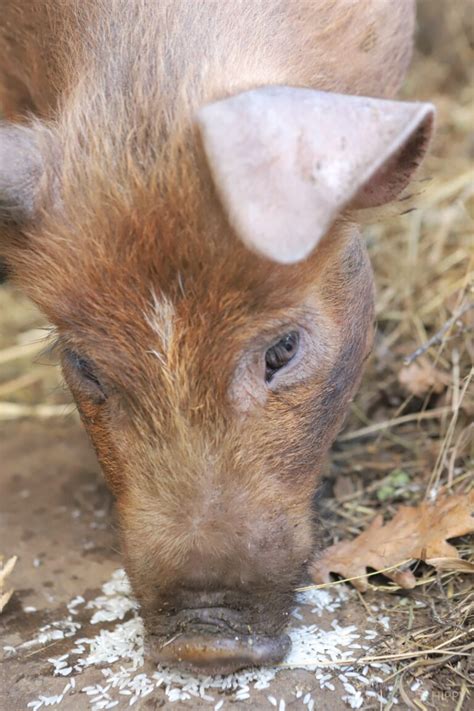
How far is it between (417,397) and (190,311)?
1849 millimetres

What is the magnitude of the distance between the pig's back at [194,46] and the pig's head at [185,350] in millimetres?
219

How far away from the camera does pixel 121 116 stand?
2.82 m

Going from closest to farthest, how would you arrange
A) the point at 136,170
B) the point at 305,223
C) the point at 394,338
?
the point at 305,223
the point at 136,170
the point at 394,338

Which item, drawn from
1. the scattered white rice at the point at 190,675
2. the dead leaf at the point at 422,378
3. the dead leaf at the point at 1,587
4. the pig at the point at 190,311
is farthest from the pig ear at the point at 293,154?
the dead leaf at the point at 422,378

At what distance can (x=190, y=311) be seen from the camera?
261cm

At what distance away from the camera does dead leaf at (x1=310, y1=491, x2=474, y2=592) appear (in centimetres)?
315

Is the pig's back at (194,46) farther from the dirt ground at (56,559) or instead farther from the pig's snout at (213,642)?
the dirt ground at (56,559)

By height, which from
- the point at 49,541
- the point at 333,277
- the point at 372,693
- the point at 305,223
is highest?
the point at 305,223

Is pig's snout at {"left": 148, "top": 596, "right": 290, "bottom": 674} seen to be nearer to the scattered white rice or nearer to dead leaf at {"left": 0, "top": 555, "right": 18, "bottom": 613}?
the scattered white rice

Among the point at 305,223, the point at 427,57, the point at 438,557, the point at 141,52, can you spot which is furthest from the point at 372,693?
the point at 427,57

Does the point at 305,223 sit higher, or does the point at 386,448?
the point at 305,223

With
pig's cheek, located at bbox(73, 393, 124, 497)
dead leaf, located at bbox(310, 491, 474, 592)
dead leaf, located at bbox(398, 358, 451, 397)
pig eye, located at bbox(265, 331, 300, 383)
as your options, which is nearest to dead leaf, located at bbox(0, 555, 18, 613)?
pig's cheek, located at bbox(73, 393, 124, 497)

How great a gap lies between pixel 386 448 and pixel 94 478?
49.9 inches

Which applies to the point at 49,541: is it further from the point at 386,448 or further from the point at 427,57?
the point at 427,57
